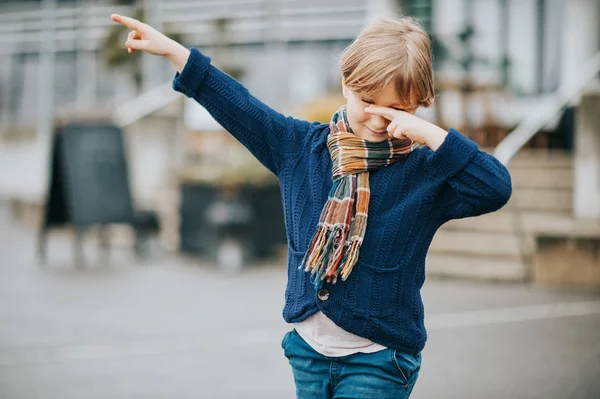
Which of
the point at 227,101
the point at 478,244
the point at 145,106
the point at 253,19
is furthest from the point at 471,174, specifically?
the point at 253,19

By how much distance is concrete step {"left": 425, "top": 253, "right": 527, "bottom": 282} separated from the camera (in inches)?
311

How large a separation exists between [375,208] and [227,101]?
1.73 feet

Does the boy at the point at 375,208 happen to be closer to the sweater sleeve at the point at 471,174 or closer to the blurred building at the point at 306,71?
the sweater sleeve at the point at 471,174

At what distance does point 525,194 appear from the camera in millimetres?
8727

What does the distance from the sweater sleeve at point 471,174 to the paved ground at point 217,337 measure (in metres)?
2.72

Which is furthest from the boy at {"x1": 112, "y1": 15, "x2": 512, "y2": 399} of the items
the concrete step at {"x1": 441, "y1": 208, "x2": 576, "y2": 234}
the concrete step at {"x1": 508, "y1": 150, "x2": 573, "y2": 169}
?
the concrete step at {"x1": 508, "y1": 150, "x2": 573, "y2": 169}

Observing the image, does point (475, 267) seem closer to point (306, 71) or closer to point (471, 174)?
point (471, 174)

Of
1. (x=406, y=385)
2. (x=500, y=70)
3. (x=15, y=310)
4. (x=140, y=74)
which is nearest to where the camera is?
(x=406, y=385)

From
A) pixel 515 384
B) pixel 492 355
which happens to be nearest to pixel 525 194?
pixel 492 355

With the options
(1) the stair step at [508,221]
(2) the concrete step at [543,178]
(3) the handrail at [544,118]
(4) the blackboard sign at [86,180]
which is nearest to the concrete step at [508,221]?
→ (1) the stair step at [508,221]

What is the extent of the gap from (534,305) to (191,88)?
207 inches

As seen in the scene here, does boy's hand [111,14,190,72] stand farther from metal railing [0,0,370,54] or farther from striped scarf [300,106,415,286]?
metal railing [0,0,370,54]

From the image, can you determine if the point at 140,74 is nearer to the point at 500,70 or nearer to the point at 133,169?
the point at 133,169

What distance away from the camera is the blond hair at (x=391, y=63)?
2168 millimetres
